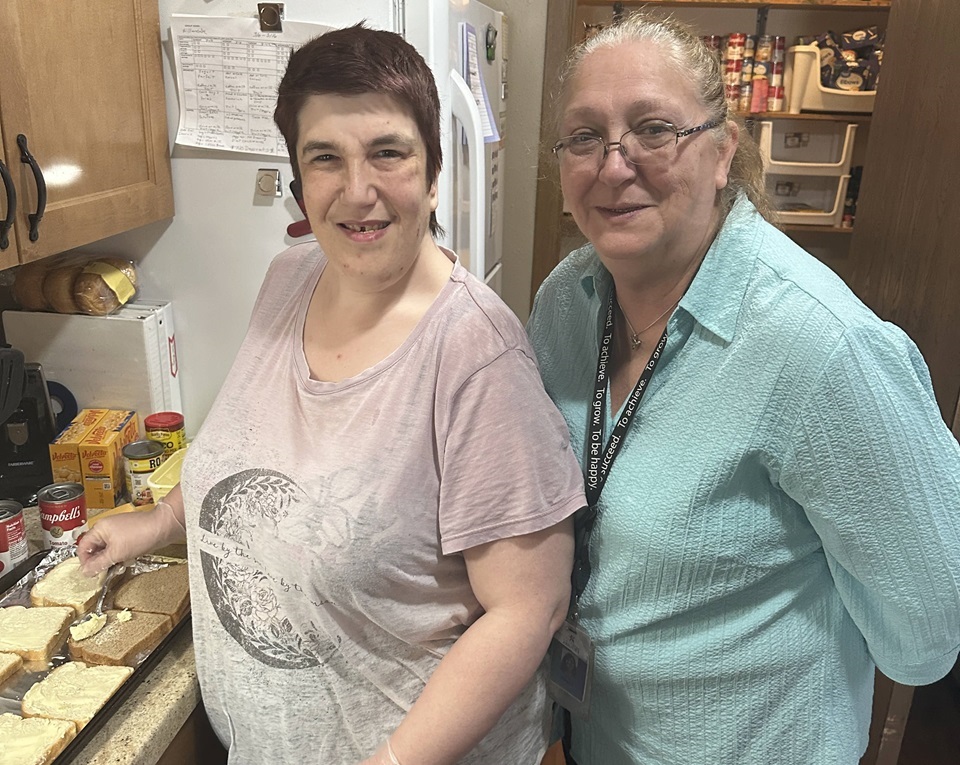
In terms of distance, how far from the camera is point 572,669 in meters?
0.96

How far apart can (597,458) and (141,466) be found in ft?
2.82

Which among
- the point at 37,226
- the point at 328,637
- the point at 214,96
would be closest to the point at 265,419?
the point at 328,637

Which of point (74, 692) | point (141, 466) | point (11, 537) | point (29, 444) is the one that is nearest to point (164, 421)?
point (141, 466)

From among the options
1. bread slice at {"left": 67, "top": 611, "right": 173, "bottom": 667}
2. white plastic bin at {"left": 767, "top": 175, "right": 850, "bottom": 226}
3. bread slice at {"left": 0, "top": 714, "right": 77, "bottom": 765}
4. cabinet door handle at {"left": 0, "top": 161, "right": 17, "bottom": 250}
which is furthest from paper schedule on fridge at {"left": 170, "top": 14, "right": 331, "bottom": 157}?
white plastic bin at {"left": 767, "top": 175, "right": 850, "bottom": 226}

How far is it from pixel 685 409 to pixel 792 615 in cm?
27

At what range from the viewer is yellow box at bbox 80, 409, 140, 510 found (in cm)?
143

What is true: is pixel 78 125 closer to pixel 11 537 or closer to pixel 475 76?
pixel 11 537

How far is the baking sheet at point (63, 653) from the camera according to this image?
3.04ft

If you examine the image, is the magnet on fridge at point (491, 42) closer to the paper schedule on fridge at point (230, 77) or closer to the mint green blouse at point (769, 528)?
the paper schedule on fridge at point (230, 77)

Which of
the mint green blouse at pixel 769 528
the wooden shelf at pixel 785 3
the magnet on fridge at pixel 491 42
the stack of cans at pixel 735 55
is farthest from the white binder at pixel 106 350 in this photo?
the stack of cans at pixel 735 55

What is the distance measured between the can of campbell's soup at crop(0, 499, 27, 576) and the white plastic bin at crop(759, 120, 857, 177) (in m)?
2.77

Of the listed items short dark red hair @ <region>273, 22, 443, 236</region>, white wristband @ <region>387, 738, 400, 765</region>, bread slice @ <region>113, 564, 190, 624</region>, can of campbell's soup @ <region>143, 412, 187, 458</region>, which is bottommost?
bread slice @ <region>113, 564, 190, 624</region>

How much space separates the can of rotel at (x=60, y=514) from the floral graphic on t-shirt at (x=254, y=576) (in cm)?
46

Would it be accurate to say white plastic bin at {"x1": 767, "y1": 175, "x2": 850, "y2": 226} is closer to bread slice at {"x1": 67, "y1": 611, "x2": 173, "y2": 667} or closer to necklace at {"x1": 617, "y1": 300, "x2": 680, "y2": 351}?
necklace at {"x1": 617, "y1": 300, "x2": 680, "y2": 351}
